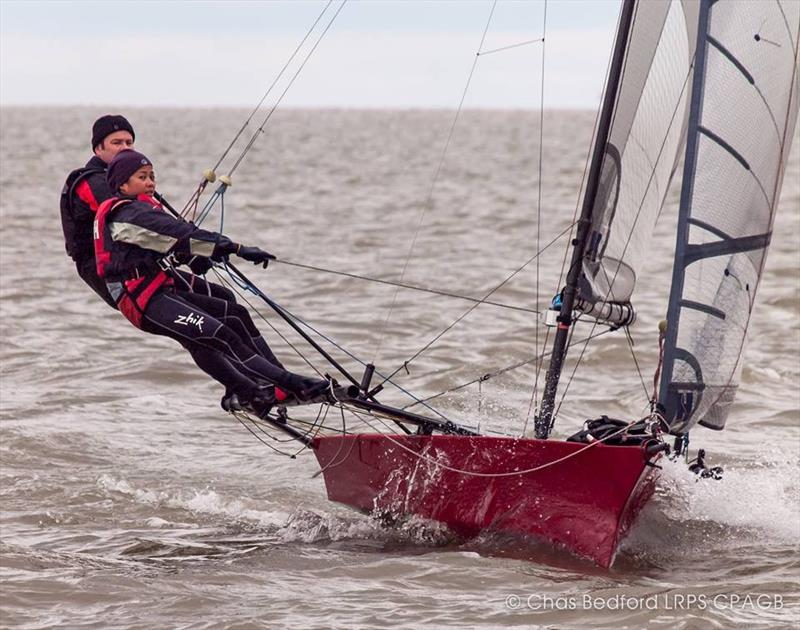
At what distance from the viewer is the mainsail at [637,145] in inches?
242

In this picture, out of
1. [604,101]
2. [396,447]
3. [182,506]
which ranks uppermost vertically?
[604,101]

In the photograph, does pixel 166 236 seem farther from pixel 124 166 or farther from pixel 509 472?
pixel 509 472

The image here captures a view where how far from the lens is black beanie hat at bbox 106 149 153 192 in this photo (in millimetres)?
5746

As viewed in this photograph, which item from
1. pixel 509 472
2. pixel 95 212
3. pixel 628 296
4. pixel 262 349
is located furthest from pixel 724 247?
pixel 95 212

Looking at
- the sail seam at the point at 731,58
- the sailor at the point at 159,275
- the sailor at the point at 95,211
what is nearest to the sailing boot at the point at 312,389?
the sailor at the point at 159,275

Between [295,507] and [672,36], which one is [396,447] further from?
[672,36]

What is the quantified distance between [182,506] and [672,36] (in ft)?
10.6

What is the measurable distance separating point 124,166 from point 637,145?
2.27 metres

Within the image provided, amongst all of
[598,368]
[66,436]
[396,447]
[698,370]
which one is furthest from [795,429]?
[66,436]

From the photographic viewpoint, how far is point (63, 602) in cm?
532

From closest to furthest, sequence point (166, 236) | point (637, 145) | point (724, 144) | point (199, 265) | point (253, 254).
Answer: point (253, 254) < point (166, 236) < point (724, 144) < point (199, 265) < point (637, 145)

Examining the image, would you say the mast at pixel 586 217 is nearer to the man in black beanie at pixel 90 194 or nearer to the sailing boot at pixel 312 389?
the sailing boot at pixel 312 389

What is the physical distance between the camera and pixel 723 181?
5.98 m

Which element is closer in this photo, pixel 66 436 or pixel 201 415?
pixel 66 436
